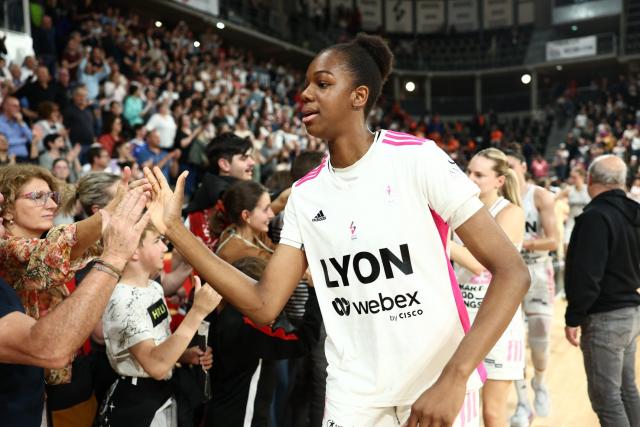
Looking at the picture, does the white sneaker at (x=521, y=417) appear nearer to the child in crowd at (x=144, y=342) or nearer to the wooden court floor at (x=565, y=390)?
the wooden court floor at (x=565, y=390)

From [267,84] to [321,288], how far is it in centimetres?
1732

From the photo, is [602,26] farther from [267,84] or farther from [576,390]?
[576,390]

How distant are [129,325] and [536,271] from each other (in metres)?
3.36

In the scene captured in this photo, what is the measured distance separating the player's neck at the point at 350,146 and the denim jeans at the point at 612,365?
7.07 ft

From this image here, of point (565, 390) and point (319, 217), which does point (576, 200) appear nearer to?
point (565, 390)

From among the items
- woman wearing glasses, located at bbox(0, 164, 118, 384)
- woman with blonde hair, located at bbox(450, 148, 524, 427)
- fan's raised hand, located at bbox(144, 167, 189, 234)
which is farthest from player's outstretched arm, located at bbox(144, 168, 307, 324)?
woman with blonde hair, located at bbox(450, 148, 524, 427)

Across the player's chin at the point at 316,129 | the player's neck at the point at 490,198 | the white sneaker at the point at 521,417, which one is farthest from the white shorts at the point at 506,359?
the player's chin at the point at 316,129

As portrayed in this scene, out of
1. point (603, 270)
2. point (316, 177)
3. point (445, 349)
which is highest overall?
point (316, 177)

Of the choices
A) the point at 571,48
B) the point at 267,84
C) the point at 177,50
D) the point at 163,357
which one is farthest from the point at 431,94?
the point at 163,357

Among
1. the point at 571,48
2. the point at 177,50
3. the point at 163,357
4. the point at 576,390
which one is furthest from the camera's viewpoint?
the point at 571,48

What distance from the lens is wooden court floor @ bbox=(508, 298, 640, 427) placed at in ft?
14.9

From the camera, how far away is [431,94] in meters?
30.6

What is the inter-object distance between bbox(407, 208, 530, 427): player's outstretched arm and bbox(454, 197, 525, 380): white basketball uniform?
6.14 feet

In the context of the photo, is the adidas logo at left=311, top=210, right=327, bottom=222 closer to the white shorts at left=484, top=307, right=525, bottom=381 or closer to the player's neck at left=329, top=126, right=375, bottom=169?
the player's neck at left=329, top=126, right=375, bottom=169
